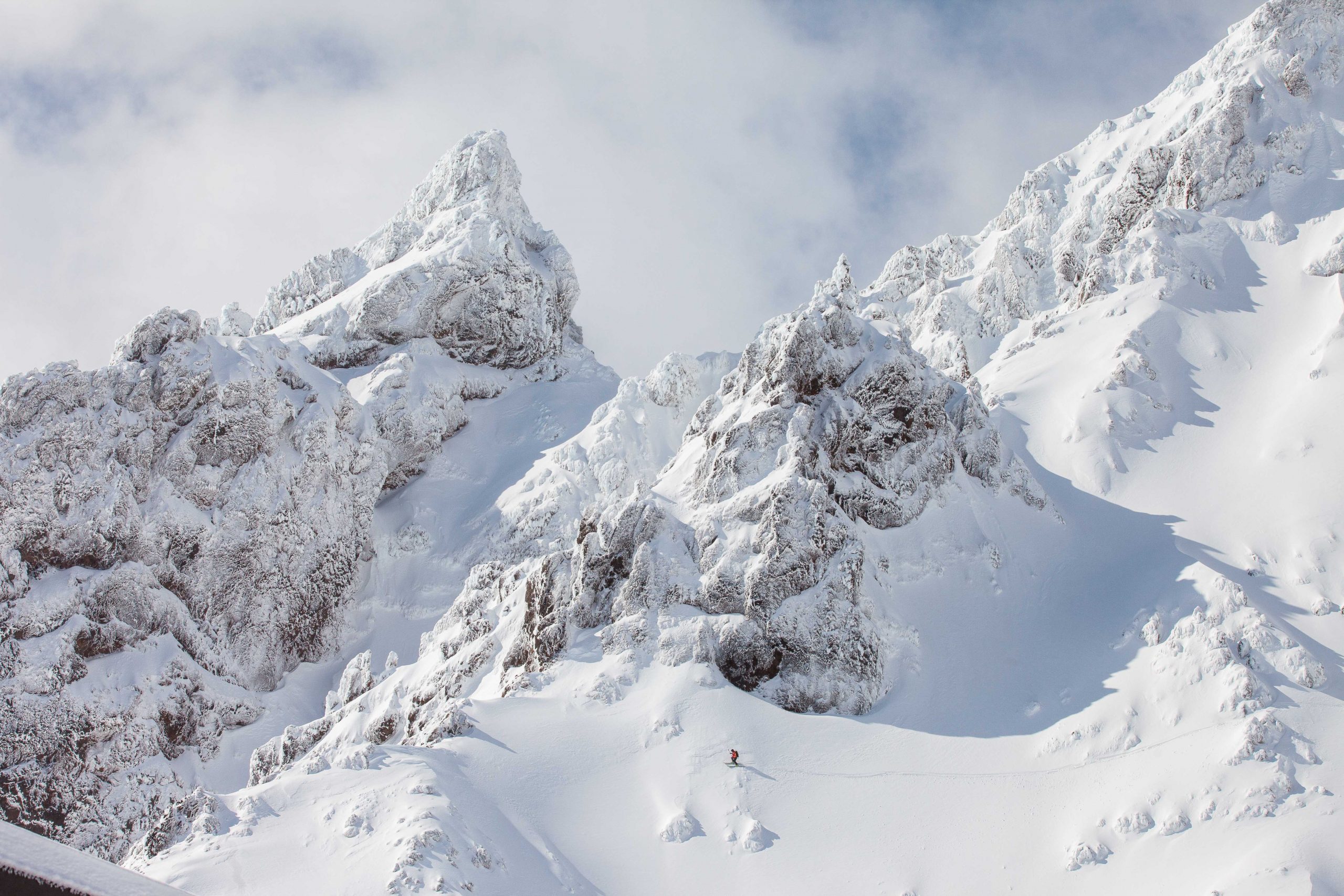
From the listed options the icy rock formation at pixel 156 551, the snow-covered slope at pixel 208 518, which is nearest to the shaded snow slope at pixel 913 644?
the snow-covered slope at pixel 208 518

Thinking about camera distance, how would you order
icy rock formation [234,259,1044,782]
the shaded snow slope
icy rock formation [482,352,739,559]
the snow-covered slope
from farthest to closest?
icy rock formation [482,352,739,559] < the snow-covered slope < icy rock formation [234,259,1044,782] < the shaded snow slope

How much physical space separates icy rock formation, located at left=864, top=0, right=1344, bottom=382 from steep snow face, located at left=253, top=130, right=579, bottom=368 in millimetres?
30464

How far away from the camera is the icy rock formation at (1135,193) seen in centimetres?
6862

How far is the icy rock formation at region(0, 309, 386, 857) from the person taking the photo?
1828 inches

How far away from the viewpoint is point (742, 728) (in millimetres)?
37188

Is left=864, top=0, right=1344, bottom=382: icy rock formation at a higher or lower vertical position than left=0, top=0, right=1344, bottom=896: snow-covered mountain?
higher

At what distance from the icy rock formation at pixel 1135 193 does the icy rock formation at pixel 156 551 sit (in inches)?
1575

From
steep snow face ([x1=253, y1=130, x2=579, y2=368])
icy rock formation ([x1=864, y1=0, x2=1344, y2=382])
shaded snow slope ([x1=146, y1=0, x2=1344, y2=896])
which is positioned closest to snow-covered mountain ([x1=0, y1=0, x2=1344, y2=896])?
shaded snow slope ([x1=146, y1=0, x2=1344, y2=896])

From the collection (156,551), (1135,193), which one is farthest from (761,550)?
(1135,193)

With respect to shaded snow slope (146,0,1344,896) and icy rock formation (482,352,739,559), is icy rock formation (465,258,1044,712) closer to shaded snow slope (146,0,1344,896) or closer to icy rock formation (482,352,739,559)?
shaded snow slope (146,0,1344,896)

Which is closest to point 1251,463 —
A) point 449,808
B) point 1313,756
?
point 1313,756

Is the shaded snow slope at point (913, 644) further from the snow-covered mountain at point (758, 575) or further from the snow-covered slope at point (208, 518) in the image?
the snow-covered slope at point (208, 518)

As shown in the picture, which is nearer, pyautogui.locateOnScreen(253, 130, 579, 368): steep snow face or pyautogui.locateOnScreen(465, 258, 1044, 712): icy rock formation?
pyautogui.locateOnScreen(465, 258, 1044, 712): icy rock formation

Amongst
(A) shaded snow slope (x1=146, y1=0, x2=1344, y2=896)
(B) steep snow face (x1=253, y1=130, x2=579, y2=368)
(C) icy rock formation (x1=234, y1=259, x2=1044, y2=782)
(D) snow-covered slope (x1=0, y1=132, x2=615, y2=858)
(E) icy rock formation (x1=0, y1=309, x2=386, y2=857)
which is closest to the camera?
(A) shaded snow slope (x1=146, y1=0, x2=1344, y2=896)
